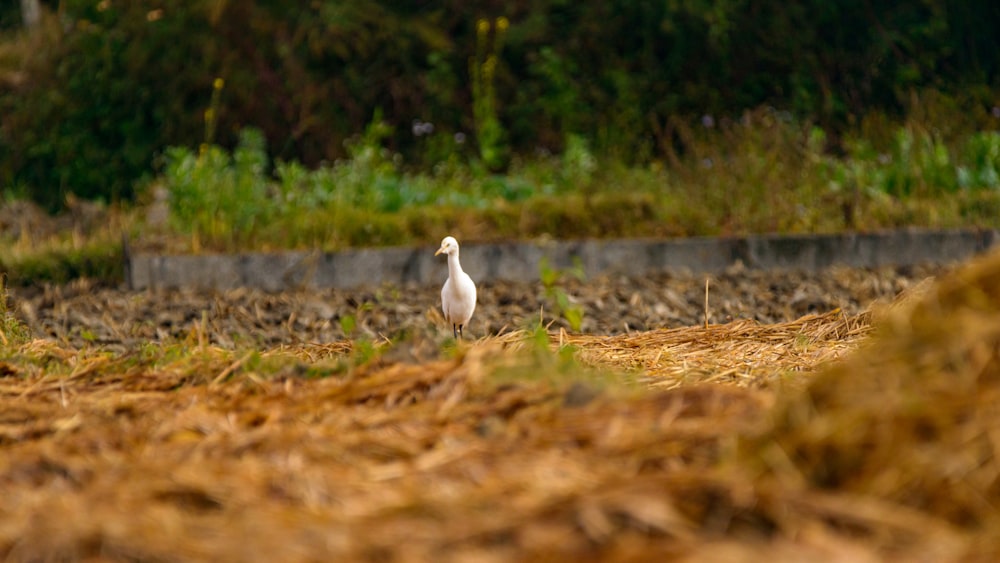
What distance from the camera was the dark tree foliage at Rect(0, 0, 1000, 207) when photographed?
11.2m

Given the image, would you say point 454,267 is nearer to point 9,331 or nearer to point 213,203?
point 9,331

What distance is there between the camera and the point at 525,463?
5.56 feet

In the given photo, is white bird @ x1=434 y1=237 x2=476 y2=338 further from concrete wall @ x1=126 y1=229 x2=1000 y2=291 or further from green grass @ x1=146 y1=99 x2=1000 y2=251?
green grass @ x1=146 y1=99 x2=1000 y2=251

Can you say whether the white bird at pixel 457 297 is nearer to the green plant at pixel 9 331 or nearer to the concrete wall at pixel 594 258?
the green plant at pixel 9 331

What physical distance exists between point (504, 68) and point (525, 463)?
9955 mm

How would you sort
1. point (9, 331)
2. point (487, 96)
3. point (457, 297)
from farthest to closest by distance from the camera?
point (487, 96)
point (457, 297)
point (9, 331)

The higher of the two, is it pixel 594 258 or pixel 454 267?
pixel 454 267

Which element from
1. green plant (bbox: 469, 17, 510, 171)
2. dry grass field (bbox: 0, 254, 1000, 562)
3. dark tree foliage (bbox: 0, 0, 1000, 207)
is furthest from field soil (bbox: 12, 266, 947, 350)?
dark tree foliage (bbox: 0, 0, 1000, 207)

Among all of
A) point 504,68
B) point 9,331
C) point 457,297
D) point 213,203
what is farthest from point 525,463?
point 504,68

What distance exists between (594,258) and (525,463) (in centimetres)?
512

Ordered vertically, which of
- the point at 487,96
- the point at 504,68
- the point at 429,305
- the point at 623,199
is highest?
the point at 504,68

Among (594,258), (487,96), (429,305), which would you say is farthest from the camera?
(487,96)

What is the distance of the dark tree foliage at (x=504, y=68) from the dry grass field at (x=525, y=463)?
8980mm

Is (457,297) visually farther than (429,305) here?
No
